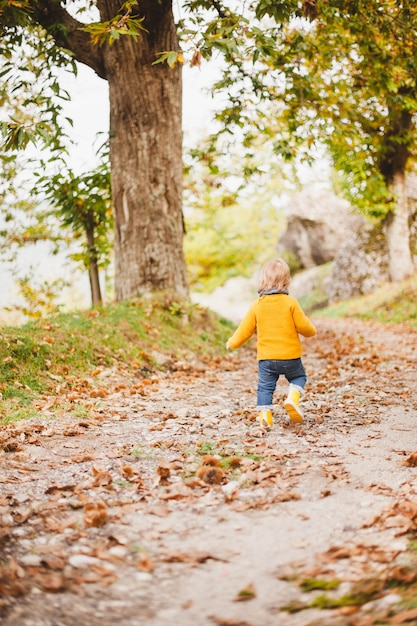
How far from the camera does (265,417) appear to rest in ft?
16.0

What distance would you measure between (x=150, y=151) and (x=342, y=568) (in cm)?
753

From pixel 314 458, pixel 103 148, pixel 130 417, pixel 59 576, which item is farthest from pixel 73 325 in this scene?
pixel 59 576

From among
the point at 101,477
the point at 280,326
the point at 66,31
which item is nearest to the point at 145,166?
the point at 66,31

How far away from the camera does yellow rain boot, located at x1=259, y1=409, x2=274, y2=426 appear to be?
191 inches

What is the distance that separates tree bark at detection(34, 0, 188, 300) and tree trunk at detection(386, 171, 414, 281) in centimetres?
976

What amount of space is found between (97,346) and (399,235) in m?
12.6

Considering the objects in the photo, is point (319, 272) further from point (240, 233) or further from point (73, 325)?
point (73, 325)

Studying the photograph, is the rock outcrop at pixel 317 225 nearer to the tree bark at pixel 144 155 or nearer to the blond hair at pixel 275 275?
the tree bark at pixel 144 155

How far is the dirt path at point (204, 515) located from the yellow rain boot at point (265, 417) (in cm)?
8

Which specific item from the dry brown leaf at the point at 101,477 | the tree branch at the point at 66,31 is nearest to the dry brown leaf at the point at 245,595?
the dry brown leaf at the point at 101,477

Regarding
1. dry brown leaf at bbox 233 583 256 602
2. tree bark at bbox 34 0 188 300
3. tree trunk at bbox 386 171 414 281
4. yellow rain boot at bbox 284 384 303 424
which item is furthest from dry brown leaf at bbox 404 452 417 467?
tree trunk at bbox 386 171 414 281

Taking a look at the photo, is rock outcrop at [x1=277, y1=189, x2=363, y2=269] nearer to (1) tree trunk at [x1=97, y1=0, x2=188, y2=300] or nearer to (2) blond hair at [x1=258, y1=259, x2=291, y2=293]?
(1) tree trunk at [x1=97, y1=0, x2=188, y2=300]

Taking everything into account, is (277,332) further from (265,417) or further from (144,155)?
(144,155)

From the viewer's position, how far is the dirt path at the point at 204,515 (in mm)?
2180
